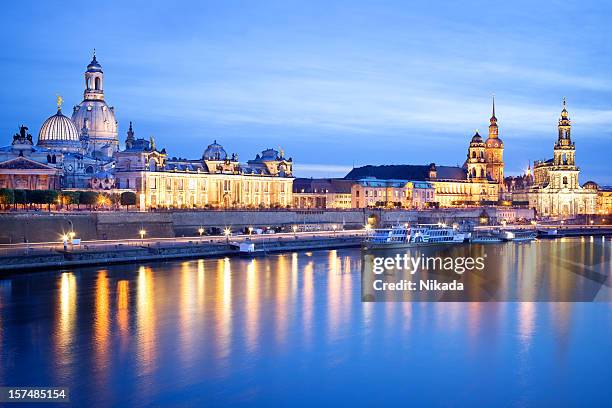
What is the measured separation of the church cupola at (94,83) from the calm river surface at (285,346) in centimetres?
5439

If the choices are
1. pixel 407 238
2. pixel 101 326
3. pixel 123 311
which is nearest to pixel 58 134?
pixel 407 238

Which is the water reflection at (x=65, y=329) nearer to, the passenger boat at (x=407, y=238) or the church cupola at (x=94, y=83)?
the passenger boat at (x=407, y=238)

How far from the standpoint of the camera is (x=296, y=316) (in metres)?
33.0

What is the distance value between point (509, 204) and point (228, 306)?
86.4 meters

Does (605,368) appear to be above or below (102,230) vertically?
below

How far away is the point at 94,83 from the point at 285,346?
70.8m

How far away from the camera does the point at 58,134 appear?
81.1 metres

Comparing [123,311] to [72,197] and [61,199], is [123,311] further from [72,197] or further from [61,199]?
[72,197]

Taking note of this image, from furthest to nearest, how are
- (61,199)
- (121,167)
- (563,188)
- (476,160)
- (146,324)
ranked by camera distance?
1. (476,160)
2. (563,188)
3. (121,167)
4. (61,199)
5. (146,324)

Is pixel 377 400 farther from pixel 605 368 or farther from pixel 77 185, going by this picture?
pixel 77 185

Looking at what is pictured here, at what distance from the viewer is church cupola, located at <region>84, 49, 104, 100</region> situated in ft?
301

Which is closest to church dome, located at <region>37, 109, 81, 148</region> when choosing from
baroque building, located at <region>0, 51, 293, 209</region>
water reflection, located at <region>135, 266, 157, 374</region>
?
baroque building, located at <region>0, 51, 293, 209</region>

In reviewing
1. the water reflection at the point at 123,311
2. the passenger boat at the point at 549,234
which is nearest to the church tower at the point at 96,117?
the passenger boat at the point at 549,234

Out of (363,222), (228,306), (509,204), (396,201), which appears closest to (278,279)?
(228,306)
